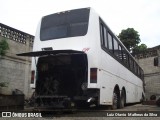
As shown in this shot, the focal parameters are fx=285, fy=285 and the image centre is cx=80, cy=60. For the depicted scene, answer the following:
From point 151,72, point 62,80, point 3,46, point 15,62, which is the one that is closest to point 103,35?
point 62,80

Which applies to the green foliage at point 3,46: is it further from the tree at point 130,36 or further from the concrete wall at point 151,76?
the tree at point 130,36

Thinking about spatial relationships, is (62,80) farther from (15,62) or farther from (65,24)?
(15,62)

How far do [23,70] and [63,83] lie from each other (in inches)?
329

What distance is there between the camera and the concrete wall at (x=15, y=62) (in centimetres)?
1548

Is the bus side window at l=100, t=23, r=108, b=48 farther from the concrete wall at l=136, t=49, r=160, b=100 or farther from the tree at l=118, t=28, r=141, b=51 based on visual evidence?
the tree at l=118, t=28, r=141, b=51

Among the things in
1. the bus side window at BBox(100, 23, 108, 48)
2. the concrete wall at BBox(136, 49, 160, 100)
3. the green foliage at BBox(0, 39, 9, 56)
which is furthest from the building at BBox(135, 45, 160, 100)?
the bus side window at BBox(100, 23, 108, 48)

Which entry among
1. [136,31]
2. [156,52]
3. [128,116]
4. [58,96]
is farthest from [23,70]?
[136,31]

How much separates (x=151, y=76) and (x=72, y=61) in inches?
767

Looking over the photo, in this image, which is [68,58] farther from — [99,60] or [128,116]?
[128,116]

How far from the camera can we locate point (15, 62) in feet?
54.1

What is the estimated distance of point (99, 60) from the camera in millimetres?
9102

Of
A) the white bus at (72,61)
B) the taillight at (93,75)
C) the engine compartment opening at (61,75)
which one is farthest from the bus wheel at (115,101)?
the taillight at (93,75)

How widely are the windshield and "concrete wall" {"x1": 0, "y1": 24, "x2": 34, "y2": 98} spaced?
5.64 m

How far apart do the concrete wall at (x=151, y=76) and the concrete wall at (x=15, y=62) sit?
1364 centimetres
